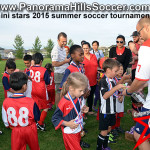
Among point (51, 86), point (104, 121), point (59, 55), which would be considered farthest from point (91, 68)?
point (104, 121)

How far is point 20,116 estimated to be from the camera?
101 inches

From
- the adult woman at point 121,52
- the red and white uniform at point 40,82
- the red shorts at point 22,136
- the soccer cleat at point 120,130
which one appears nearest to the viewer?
the red shorts at point 22,136

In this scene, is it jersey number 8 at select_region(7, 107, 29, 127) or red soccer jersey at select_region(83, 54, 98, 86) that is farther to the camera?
red soccer jersey at select_region(83, 54, 98, 86)

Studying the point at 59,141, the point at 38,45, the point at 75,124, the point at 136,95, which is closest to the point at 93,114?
A: the point at 59,141

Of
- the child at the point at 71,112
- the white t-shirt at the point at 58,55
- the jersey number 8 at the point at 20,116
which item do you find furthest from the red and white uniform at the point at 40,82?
the child at the point at 71,112

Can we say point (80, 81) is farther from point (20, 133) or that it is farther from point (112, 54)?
point (112, 54)

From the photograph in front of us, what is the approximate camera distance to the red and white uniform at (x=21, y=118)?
2.55 meters

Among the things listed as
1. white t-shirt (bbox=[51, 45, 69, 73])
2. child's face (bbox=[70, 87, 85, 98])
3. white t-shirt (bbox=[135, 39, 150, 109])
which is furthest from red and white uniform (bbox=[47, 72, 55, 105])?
white t-shirt (bbox=[135, 39, 150, 109])

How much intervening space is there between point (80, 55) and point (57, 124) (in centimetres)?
211

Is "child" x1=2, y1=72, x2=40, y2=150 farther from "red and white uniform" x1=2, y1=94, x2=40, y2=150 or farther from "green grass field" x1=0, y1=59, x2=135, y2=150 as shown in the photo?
"green grass field" x1=0, y1=59, x2=135, y2=150

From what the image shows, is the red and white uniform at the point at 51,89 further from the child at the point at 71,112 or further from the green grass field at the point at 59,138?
the child at the point at 71,112

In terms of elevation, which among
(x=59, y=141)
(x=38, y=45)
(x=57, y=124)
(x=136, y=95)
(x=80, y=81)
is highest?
(x=38, y=45)

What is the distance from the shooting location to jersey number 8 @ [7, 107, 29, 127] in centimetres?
256

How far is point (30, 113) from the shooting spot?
8.56 feet
